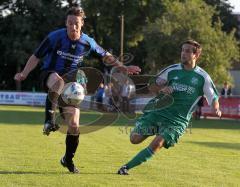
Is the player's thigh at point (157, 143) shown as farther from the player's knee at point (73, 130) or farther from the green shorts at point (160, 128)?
the player's knee at point (73, 130)

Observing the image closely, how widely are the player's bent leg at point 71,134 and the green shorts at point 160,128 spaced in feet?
3.13

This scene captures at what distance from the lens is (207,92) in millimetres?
8891

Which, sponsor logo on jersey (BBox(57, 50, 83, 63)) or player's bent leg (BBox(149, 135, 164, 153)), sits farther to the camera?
sponsor logo on jersey (BBox(57, 50, 83, 63))

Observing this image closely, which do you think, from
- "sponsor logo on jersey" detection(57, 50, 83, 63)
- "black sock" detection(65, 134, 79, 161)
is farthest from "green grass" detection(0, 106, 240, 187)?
"sponsor logo on jersey" detection(57, 50, 83, 63)

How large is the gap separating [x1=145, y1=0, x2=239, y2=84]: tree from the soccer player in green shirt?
34930mm

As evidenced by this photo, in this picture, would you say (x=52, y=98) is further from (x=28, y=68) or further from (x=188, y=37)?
(x=188, y=37)

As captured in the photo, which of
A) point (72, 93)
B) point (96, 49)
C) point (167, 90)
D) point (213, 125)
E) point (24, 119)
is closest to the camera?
point (167, 90)

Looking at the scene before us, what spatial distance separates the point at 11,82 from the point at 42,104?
2428 centimetres

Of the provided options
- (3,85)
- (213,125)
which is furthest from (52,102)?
(3,85)

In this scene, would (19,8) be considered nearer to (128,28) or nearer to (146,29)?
(128,28)

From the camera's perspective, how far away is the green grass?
8547 millimetres

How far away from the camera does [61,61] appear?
9.14 meters

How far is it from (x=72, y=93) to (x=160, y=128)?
4.69ft

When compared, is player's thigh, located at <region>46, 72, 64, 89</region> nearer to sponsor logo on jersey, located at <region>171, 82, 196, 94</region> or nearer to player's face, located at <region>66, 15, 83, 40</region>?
player's face, located at <region>66, 15, 83, 40</region>
